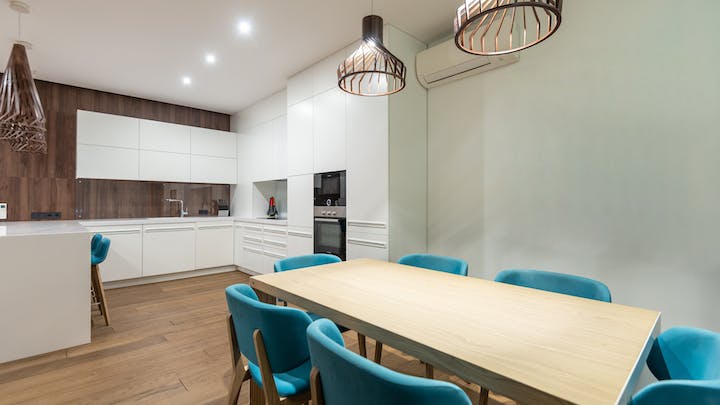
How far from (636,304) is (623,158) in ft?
3.01

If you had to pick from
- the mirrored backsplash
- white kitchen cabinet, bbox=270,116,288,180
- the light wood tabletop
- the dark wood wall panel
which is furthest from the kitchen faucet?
the light wood tabletop

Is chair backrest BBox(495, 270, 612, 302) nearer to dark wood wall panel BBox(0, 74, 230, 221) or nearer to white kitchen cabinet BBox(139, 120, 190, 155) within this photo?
white kitchen cabinet BBox(139, 120, 190, 155)

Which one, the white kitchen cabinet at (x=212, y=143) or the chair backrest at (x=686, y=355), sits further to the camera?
the white kitchen cabinet at (x=212, y=143)

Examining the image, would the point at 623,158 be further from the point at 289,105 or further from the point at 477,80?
the point at 289,105

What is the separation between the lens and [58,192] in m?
4.23

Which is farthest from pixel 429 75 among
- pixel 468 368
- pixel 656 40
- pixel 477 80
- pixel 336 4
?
pixel 468 368

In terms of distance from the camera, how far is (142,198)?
4922mm

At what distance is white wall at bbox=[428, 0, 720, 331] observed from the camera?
1.84m

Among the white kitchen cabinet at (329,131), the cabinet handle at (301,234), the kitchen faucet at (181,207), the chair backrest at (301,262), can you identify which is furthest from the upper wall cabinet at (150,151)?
the chair backrest at (301,262)

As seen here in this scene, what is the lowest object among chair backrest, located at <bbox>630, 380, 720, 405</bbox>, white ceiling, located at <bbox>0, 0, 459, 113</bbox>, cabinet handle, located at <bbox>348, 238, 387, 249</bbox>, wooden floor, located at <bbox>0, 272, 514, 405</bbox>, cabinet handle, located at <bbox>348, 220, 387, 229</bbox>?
wooden floor, located at <bbox>0, 272, 514, 405</bbox>

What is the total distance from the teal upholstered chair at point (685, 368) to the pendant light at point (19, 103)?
3609 millimetres

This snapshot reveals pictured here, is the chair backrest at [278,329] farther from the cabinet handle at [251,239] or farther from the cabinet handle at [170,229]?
the cabinet handle at [170,229]

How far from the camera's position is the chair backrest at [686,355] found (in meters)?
0.97

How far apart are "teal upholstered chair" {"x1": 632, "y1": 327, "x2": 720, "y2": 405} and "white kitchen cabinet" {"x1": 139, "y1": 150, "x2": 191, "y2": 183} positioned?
17.5ft
